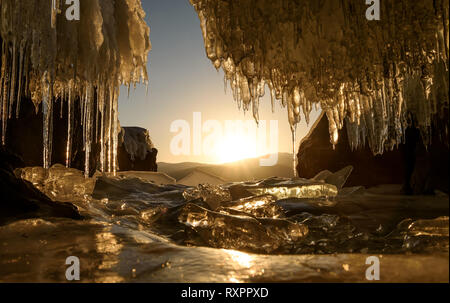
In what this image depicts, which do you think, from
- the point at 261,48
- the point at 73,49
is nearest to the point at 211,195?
the point at 261,48

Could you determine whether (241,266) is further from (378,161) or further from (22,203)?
(378,161)

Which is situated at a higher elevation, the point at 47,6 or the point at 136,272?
→ the point at 47,6

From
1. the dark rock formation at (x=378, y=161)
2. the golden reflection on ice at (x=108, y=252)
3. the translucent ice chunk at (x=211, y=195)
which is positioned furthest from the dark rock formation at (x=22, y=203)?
the dark rock formation at (x=378, y=161)

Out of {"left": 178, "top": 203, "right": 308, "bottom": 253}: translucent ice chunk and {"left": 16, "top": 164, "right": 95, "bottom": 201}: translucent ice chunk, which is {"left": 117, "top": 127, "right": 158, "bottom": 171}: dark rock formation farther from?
{"left": 178, "top": 203, "right": 308, "bottom": 253}: translucent ice chunk

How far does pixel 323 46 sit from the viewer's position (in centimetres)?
411

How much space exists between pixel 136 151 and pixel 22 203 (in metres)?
12.6

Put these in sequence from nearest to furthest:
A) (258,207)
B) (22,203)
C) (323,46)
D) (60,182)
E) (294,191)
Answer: (22,203) → (258,207) → (323,46) → (60,182) → (294,191)

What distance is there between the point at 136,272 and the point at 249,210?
235 cm

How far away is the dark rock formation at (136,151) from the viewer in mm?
14406
